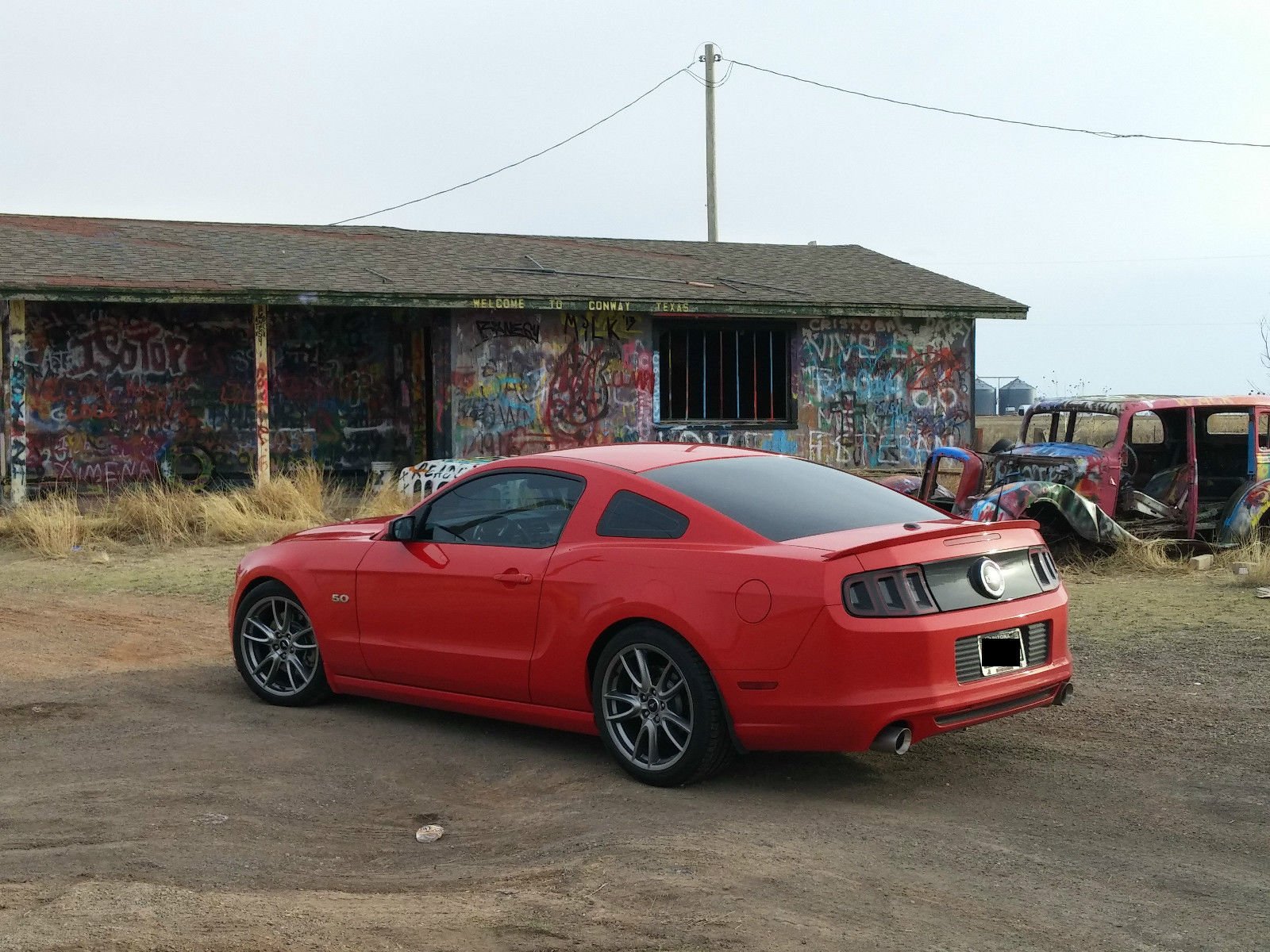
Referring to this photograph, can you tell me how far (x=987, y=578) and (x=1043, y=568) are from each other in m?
0.56

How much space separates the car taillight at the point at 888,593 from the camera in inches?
215

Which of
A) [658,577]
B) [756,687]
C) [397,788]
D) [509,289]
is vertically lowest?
[397,788]

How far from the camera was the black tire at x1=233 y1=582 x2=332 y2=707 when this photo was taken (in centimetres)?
748

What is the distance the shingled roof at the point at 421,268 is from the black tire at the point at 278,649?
33.5 feet

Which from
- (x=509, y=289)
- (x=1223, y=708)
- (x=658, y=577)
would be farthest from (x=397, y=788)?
(x=509, y=289)

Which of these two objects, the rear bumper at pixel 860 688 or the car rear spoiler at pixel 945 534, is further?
the car rear spoiler at pixel 945 534

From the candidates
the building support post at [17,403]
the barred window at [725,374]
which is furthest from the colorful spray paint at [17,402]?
the barred window at [725,374]

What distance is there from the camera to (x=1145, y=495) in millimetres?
12977

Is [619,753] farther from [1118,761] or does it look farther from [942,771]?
[1118,761]

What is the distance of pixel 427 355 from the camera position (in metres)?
21.3

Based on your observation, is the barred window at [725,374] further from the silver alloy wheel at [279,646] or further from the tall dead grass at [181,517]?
the silver alloy wheel at [279,646]

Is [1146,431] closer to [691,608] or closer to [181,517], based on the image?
[691,608]

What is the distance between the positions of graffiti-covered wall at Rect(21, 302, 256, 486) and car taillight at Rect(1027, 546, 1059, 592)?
614 inches

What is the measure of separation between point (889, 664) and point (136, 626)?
6635 millimetres
